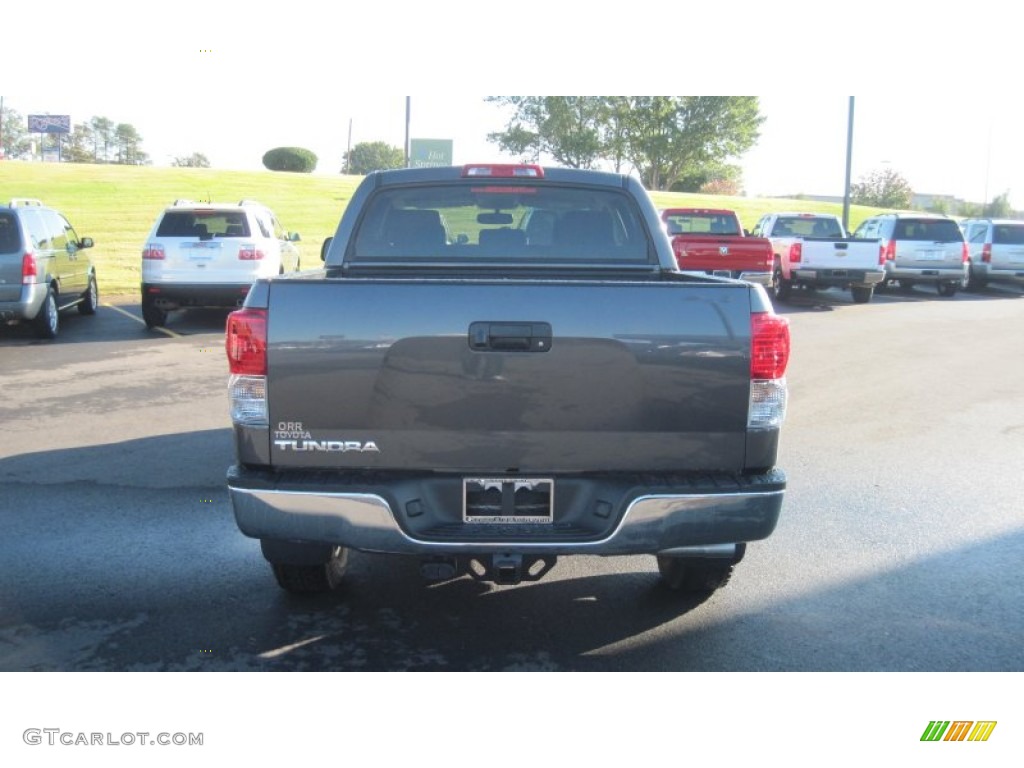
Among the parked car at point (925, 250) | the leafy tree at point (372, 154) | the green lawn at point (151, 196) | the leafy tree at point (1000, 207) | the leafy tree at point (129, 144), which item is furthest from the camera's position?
the leafy tree at point (129, 144)

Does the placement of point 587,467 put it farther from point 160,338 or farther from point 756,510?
point 160,338

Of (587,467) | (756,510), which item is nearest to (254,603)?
(587,467)

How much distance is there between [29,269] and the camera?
1352cm

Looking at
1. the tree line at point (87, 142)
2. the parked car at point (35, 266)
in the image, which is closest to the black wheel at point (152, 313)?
the parked car at point (35, 266)

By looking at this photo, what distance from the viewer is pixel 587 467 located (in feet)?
12.7

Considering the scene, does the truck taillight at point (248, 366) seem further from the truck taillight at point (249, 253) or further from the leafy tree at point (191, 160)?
the leafy tree at point (191, 160)

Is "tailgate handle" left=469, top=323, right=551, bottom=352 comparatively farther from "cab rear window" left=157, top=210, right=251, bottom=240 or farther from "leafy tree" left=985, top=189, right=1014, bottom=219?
"leafy tree" left=985, top=189, right=1014, bottom=219

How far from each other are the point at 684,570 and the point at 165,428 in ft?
17.8

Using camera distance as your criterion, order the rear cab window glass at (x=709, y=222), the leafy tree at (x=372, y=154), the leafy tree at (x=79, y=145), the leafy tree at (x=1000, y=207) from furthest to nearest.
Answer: the leafy tree at (x=372, y=154) → the leafy tree at (x=79, y=145) → the leafy tree at (x=1000, y=207) → the rear cab window glass at (x=709, y=222)

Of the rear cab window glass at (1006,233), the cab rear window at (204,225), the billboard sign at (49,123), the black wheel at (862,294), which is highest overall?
the billboard sign at (49,123)

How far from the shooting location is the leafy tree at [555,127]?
186 feet

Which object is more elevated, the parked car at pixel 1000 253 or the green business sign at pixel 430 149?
the green business sign at pixel 430 149

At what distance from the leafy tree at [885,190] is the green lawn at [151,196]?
11946mm
